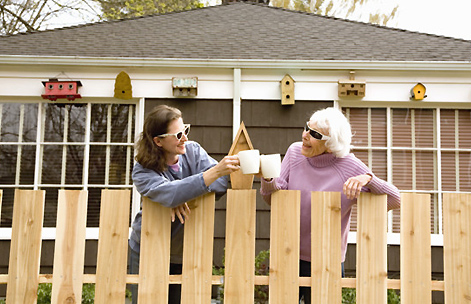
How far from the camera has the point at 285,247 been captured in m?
2.02

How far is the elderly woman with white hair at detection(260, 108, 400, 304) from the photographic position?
2.11 m

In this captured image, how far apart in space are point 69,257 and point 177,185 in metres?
0.61

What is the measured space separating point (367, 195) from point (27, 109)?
4.20 metres

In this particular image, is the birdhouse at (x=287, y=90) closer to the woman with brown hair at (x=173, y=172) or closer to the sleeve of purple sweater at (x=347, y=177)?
the sleeve of purple sweater at (x=347, y=177)

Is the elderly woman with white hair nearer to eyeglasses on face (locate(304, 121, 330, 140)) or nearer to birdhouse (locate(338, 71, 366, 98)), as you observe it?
eyeglasses on face (locate(304, 121, 330, 140))

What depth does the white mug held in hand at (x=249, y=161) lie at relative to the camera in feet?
6.02

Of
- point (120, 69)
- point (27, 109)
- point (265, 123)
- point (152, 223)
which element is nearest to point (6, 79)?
point (27, 109)

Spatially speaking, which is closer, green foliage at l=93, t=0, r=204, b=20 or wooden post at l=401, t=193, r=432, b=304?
wooden post at l=401, t=193, r=432, b=304

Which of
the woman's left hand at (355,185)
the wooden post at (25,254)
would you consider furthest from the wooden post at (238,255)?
the wooden post at (25,254)

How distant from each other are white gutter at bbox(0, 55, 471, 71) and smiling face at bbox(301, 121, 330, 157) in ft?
9.28

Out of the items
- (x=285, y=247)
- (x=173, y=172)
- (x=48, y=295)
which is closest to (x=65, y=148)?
(x=48, y=295)

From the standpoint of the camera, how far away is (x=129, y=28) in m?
6.34

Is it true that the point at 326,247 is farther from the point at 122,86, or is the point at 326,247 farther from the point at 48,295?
the point at 122,86

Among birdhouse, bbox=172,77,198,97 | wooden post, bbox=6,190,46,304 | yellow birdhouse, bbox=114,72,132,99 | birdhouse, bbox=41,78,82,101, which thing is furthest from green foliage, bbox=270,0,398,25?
wooden post, bbox=6,190,46,304
